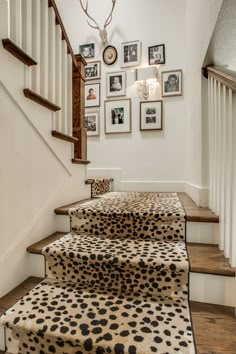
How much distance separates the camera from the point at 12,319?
3.13 ft

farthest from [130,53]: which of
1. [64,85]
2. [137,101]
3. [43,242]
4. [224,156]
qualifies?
[43,242]

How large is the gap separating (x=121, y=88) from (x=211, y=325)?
120 inches

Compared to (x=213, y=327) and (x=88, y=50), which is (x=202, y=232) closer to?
(x=213, y=327)

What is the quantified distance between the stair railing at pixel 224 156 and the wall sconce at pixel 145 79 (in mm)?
1624

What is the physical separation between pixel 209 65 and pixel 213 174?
32.1 inches

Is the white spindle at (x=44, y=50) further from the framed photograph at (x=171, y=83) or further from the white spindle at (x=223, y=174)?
the framed photograph at (x=171, y=83)

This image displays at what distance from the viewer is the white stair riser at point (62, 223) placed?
164 centimetres

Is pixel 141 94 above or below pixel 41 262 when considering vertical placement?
above

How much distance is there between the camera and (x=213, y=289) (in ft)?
3.55

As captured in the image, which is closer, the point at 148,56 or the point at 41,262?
the point at 41,262

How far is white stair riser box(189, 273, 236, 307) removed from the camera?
105 centimetres

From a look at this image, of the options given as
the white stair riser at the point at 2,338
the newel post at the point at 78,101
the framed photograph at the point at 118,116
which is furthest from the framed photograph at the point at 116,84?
the white stair riser at the point at 2,338

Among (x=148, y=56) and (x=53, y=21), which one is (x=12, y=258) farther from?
(x=148, y=56)

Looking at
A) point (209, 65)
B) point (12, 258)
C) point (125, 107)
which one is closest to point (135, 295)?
point (12, 258)
